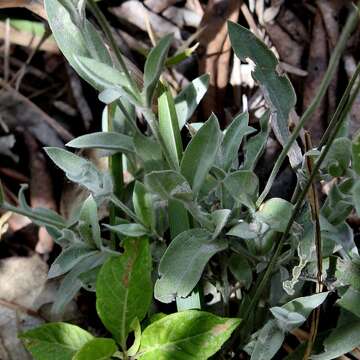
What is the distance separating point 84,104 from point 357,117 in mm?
643

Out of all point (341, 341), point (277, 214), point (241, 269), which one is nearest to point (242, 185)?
point (277, 214)

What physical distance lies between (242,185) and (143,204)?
0.19 meters

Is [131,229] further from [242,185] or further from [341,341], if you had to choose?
[341,341]

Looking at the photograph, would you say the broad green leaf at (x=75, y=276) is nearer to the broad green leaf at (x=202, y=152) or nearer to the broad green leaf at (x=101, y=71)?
the broad green leaf at (x=202, y=152)

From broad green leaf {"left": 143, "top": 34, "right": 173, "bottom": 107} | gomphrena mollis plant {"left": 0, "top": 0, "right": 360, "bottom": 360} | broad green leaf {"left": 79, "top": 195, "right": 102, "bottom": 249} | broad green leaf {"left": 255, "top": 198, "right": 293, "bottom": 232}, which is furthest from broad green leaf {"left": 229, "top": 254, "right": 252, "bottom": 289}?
broad green leaf {"left": 143, "top": 34, "right": 173, "bottom": 107}

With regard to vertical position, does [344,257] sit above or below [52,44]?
below

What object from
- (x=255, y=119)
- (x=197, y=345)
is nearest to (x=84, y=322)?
(x=197, y=345)

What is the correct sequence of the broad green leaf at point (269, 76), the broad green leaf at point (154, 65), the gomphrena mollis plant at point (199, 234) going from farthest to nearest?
the broad green leaf at point (269, 76), the gomphrena mollis plant at point (199, 234), the broad green leaf at point (154, 65)

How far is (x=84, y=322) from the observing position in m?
1.39

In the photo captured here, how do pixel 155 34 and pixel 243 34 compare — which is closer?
pixel 243 34

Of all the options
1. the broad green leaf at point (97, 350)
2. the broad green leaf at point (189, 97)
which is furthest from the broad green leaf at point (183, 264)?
the broad green leaf at point (189, 97)

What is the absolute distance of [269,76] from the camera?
109 centimetres

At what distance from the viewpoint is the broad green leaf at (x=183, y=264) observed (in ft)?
3.27

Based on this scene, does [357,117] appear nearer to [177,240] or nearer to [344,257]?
[344,257]
